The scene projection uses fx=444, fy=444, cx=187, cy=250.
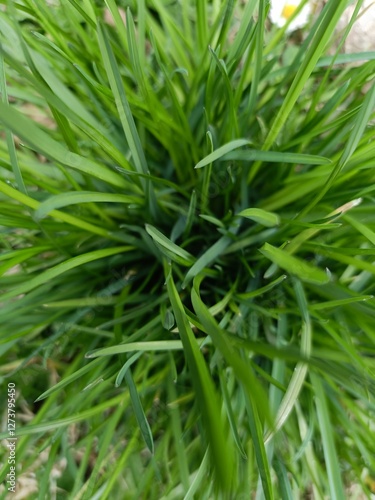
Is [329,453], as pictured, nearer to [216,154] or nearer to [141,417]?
[141,417]

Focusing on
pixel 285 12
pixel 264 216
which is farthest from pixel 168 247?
pixel 285 12

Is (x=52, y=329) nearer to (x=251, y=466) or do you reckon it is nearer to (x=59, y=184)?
(x=59, y=184)

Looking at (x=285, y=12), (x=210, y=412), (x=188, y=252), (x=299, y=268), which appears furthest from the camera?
(x=285, y=12)

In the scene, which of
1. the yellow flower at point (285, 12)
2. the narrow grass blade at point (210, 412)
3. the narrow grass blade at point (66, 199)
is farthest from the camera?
the yellow flower at point (285, 12)

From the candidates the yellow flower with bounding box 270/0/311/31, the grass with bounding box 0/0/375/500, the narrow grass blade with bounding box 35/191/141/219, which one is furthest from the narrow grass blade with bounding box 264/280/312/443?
the yellow flower with bounding box 270/0/311/31

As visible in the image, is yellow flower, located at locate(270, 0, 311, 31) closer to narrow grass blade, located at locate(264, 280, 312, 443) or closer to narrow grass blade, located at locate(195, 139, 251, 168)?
narrow grass blade, located at locate(195, 139, 251, 168)

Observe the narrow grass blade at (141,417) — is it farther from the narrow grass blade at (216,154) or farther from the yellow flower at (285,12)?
the yellow flower at (285,12)

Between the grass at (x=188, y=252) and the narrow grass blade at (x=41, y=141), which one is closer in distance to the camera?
the narrow grass blade at (x=41, y=141)

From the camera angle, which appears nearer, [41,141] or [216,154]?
[41,141]

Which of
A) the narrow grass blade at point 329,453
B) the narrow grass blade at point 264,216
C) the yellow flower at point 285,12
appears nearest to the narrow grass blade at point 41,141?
the narrow grass blade at point 264,216

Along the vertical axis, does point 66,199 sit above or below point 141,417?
above
